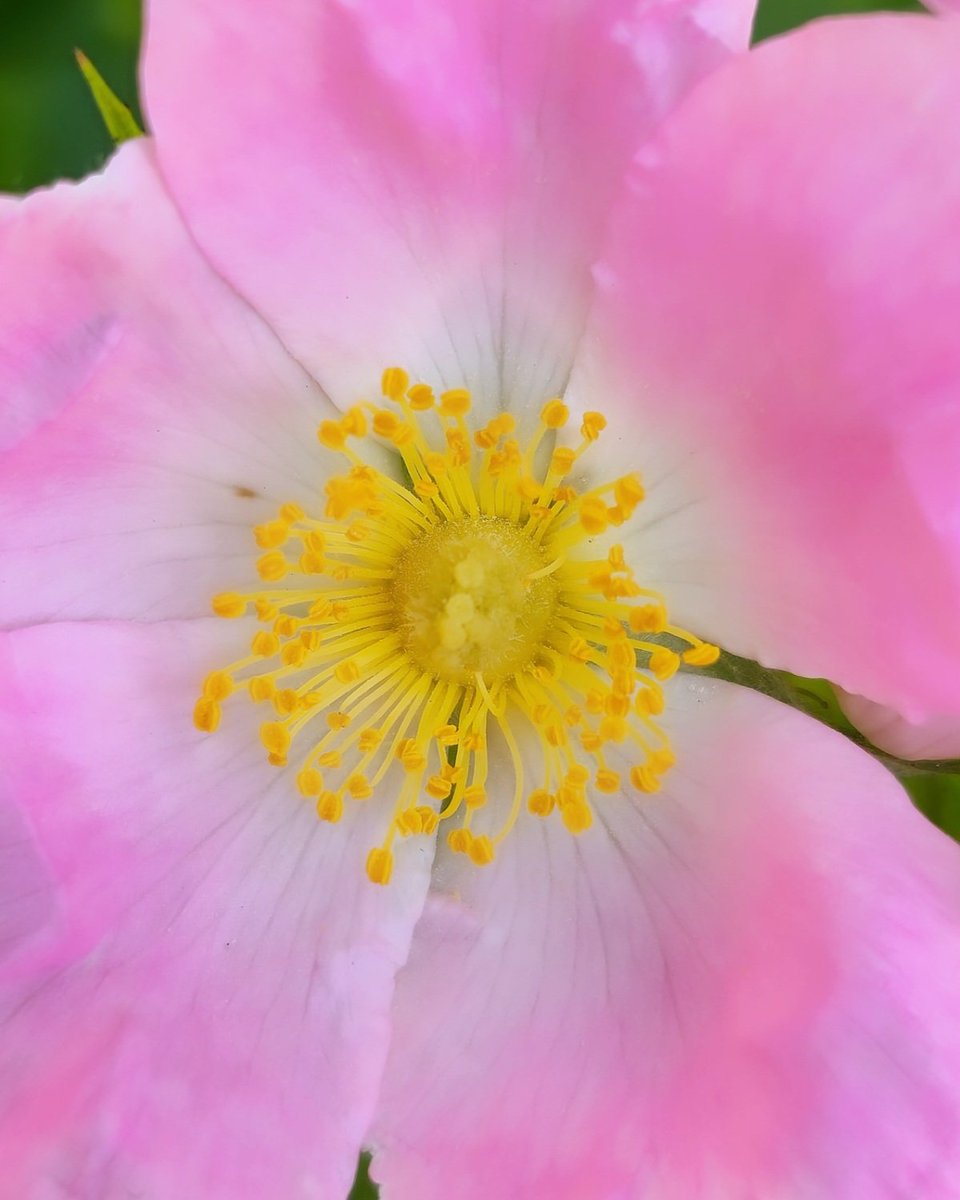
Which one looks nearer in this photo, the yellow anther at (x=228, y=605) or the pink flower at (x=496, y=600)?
the pink flower at (x=496, y=600)

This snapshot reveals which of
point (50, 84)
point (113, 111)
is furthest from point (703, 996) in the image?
point (50, 84)

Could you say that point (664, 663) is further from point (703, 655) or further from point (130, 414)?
point (130, 414)

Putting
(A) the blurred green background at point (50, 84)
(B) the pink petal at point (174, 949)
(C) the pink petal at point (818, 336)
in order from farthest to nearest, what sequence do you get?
(A) the blurred green background at point (50, 84) → (B) the pink petal at point (174, 949) → (C) the pink petal at point (818, 336)

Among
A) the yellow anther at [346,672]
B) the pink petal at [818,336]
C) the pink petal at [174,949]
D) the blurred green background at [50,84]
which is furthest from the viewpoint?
the blurred green background at [50,84]

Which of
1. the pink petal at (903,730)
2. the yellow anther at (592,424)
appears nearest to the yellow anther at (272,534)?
the yellow anther at (592,424)

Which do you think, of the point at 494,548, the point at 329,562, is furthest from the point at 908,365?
the point at 329,562

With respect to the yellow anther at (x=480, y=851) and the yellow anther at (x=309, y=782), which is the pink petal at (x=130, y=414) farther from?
the yellow anther at (x=480, y=851)

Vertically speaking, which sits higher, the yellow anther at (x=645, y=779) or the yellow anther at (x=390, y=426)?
the yellow anther at (x=390, y=426)

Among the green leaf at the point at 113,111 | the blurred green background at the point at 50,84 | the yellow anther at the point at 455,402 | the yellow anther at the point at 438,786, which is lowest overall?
the yellow anther at the point at 438,786
